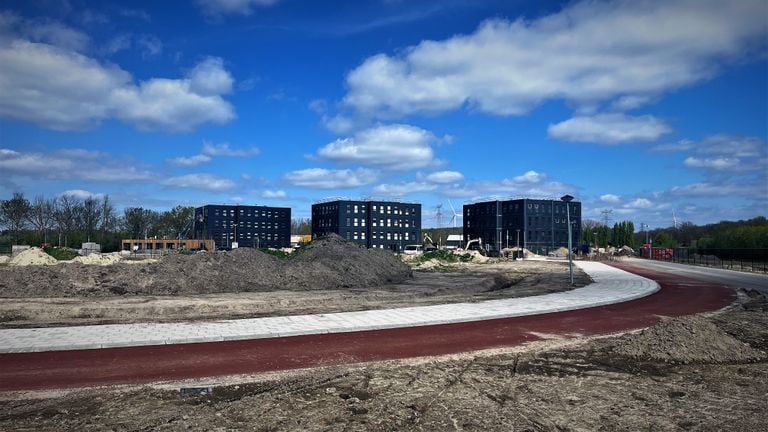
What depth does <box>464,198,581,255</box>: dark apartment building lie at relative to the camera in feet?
305

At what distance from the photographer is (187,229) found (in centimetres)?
11044

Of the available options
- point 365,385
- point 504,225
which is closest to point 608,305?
point 365,385

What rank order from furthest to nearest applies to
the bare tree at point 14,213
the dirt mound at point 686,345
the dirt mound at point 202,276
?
1. the bare tree at point 14,213
2. the dirt mound at point 202,276
3. the dirt mound at point 686,345

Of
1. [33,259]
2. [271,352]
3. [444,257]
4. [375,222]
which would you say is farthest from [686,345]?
[375,222]

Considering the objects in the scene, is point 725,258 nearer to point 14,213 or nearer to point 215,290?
point 215,290

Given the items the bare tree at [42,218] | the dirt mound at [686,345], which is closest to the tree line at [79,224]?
the bare tree at [42,218]

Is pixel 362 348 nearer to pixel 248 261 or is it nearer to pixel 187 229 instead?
pixel 248 261

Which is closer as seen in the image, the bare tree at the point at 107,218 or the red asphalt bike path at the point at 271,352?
the red asphalt bike path at the point at 271,352

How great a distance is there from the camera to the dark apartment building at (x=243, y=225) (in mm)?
101625

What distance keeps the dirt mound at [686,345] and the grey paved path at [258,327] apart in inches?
176

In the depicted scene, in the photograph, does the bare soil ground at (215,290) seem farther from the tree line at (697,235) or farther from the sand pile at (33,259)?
the tree line at (697,235)

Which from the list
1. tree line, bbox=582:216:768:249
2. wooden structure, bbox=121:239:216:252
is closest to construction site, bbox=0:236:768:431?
tree line, bbox=582:216:768:249

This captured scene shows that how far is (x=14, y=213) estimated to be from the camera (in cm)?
7625

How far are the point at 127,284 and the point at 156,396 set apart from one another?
50.4 ft
